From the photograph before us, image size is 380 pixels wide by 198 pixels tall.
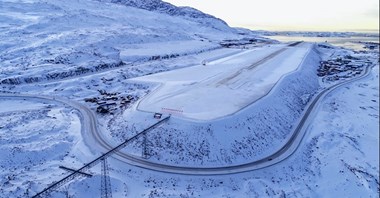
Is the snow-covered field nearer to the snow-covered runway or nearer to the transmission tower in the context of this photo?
the snow-covered runway

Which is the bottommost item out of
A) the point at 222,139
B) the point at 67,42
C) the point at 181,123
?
the point at 222,139

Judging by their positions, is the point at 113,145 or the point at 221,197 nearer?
the point at 221,197

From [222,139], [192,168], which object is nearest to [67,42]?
[222,139]

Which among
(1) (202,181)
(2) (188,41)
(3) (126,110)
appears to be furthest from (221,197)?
(2) (188,41)

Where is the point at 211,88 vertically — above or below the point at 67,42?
below

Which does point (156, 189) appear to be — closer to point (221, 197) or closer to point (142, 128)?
point (221, 197)

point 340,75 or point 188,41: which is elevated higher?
point 188,41

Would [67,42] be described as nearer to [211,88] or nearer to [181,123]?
[211,88]
